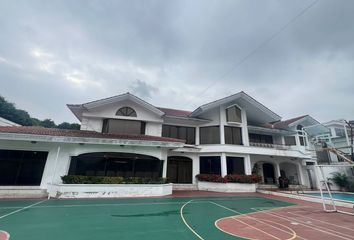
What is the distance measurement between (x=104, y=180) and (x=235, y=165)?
12.2m

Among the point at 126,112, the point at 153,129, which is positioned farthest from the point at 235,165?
the point at 126,112

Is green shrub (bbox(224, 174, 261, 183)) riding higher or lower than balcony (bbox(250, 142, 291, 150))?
lower

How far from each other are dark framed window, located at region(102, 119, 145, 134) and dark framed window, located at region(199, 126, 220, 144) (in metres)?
6.27

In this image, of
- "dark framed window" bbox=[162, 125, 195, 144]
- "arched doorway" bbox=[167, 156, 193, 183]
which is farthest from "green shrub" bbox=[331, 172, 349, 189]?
"dark framed window" bbox=[162, 125, 195, 144]

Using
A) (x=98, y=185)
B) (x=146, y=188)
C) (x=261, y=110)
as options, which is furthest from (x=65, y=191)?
(x=261, y=110)

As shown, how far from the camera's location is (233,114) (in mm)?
19281

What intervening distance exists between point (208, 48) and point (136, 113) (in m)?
8.71

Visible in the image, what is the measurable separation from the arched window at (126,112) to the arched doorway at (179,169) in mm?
5581

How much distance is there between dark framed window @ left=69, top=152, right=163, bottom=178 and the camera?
13484mm

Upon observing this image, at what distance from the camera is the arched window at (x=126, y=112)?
16750 mm

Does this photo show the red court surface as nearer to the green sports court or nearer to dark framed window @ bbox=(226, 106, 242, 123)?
the green sports court

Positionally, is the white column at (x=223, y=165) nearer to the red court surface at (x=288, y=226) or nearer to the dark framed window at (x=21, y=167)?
the red court surface at (x=288, y=226)

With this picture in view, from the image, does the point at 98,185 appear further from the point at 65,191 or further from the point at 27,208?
the point at 27,208

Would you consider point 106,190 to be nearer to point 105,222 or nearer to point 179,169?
point 105,222
